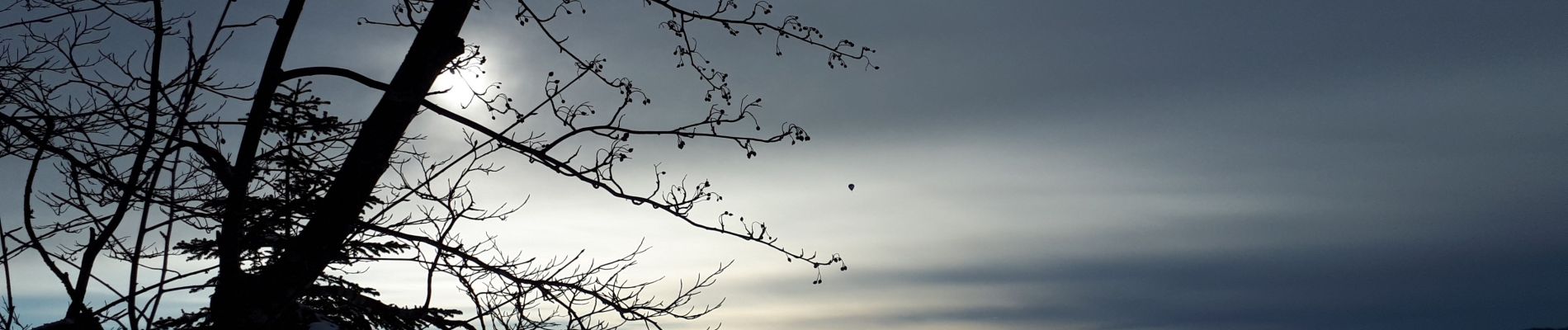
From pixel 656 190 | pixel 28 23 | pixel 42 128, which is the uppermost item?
pixel 28 23

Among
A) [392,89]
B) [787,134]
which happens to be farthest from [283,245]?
[787,134]

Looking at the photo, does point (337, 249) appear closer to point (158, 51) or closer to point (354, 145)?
point (354, 145)

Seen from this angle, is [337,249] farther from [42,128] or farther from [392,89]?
[42,128]

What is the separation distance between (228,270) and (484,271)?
190 centimetres

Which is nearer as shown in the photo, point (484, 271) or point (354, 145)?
Result: point (354, 145)

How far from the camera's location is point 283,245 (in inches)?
251

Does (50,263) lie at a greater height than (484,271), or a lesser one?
lesser

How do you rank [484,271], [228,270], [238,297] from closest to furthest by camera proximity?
[228,270] → [238,297] → [484,271]

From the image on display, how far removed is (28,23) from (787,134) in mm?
5597

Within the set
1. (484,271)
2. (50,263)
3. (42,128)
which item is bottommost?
(50,263)

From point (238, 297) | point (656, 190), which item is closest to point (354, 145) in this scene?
point (238, 297)

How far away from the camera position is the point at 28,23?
7461mm

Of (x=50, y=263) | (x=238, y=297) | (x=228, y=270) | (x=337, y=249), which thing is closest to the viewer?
(x=50, y=263)

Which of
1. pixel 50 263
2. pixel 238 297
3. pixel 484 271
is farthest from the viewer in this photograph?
pixel 484 271
